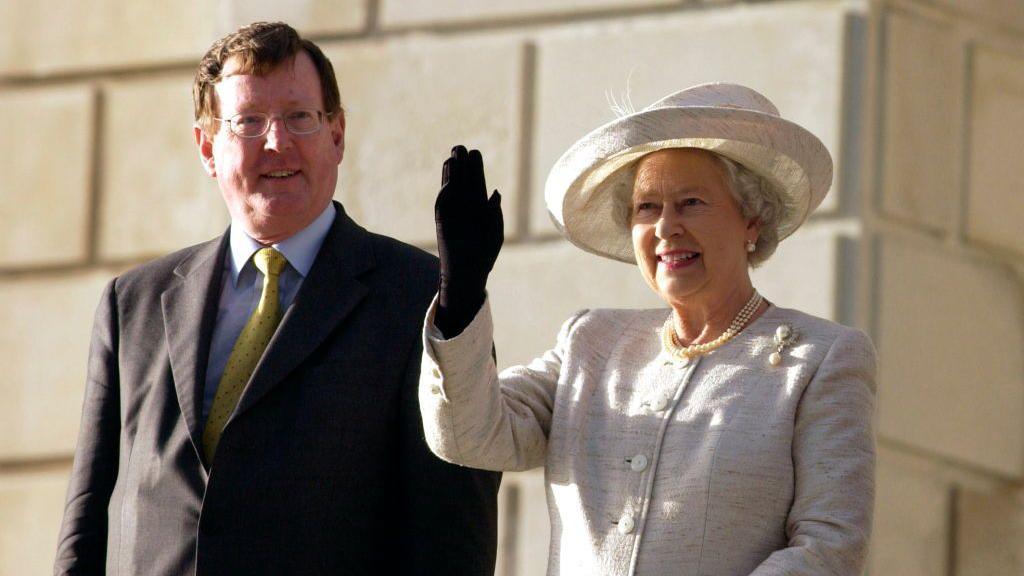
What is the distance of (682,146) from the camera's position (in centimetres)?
384

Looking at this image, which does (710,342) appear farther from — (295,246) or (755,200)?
(295,246)

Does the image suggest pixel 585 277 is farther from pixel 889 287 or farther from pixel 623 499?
pixel 623 499

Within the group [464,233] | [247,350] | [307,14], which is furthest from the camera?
[307,14]

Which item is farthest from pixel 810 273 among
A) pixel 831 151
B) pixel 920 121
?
pixel 920 121

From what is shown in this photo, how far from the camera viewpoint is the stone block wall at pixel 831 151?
18.9 feet

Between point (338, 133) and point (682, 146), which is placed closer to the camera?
point (682, 146)

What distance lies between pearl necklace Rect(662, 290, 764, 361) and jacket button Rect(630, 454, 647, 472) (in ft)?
0.67

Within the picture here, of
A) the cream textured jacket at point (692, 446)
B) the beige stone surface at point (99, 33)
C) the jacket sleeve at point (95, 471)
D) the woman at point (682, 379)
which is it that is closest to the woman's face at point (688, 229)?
the woman at point (682, 379)

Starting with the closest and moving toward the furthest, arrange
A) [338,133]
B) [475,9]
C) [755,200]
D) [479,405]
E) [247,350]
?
[479,405] → [755,200] → [247,350] → [338,133] → [475,9]

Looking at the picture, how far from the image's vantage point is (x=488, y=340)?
361 cm

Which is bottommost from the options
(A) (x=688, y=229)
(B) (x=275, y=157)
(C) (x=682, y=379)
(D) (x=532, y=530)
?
(D) (x=532, y=530)

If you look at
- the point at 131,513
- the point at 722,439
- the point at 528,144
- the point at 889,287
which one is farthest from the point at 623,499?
the point at 528,144

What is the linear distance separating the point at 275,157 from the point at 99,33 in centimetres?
325

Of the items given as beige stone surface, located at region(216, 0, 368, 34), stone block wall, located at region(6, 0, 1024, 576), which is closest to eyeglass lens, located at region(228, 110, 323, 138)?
stone block wall, located at region(6, 0, 1024, 576)
